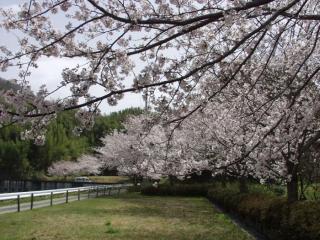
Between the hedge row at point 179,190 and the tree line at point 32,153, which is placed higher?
the tree line at point 32,153

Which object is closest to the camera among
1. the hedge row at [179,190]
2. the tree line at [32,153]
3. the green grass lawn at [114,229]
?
the green grass lawn at [114,229]

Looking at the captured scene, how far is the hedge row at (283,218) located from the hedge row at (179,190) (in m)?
21.8

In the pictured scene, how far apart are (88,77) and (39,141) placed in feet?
3.01

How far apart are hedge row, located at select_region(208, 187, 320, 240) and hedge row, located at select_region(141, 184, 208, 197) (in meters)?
21.8

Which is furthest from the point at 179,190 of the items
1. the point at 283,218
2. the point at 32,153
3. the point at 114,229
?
the point at 32,153

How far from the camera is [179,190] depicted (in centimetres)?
3619

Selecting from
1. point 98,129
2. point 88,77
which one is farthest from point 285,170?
point 98,129

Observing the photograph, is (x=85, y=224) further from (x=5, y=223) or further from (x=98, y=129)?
(x=98, y=129)

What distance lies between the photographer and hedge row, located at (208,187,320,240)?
7.37 meters

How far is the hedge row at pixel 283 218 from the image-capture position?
24.2ft

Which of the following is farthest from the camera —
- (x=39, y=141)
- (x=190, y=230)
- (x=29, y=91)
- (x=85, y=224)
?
(x=85, y=224)

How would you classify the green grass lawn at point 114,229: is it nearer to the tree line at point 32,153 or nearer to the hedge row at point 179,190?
the hedge row at point 179,190

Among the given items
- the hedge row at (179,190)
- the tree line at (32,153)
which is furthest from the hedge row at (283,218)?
the tree line at (32,153)

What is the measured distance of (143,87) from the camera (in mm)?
5352
